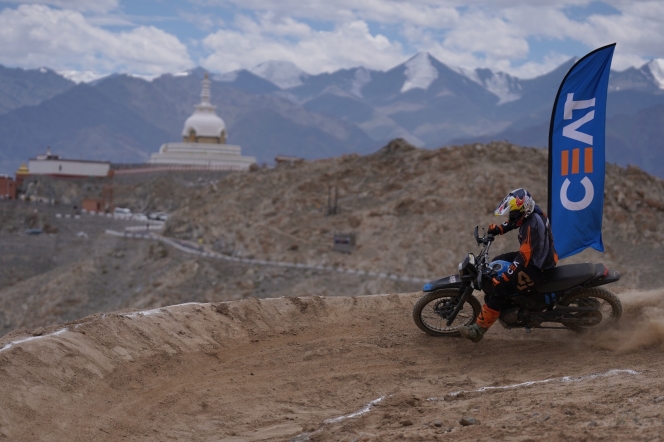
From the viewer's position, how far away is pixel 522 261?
Answer: 32.6 feet

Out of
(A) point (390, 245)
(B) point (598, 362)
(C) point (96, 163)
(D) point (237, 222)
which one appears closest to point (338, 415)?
(B) point (598, 362)

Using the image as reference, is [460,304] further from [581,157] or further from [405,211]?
[405,211]

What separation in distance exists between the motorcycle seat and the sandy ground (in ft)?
2.82

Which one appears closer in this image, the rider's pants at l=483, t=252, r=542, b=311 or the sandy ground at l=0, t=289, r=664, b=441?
the sandy ground at l=0, t=289, r=664, b=441

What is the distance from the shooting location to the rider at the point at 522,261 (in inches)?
389

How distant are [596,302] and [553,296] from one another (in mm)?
→ 647

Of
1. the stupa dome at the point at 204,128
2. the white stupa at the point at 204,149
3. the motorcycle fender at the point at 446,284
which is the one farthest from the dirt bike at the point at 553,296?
the stupa dome at the point at 204,128

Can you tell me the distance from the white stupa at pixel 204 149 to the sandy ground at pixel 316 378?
2405 inches

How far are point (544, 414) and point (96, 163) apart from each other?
242 ft

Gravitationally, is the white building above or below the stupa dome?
below

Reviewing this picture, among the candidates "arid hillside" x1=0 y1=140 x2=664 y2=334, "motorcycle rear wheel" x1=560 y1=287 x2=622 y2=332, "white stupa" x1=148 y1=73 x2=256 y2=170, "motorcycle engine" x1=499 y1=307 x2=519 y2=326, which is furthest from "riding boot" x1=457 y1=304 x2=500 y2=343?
"white stupa" x1=148 y1=73 x2=256 y2=170

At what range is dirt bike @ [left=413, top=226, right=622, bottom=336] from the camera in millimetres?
10031

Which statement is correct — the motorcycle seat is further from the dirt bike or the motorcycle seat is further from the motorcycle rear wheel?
the motorcycle rear wheel

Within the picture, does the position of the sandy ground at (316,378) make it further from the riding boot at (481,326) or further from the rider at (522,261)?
the rider at (522,261)
